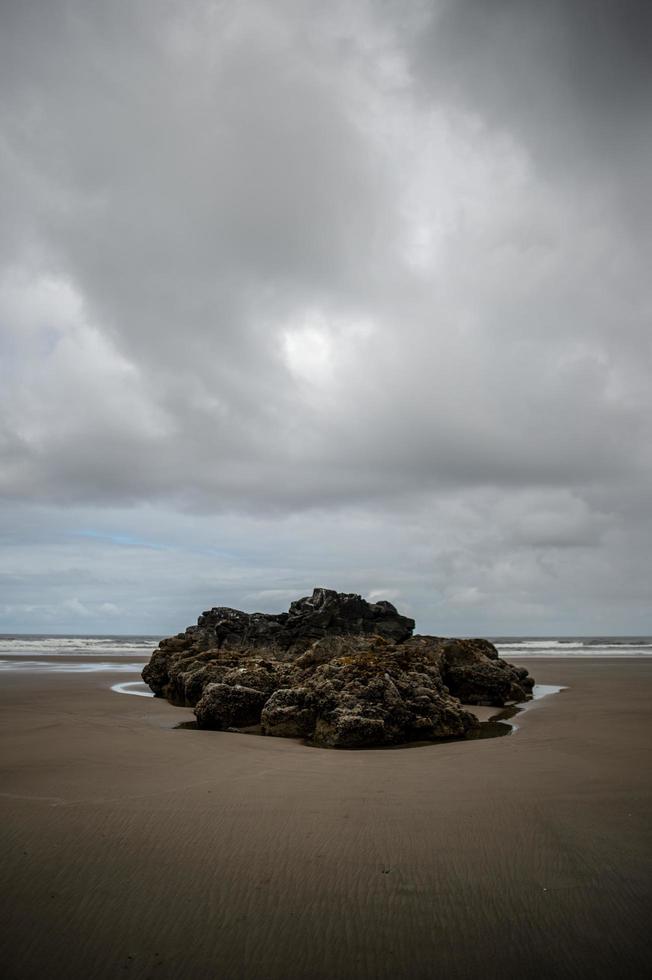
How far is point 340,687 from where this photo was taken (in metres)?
10.7

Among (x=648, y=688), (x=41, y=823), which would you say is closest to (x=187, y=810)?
(x=41, y=823)

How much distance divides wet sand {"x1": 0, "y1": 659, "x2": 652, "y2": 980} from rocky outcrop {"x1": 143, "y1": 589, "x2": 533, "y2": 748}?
2.18 metres

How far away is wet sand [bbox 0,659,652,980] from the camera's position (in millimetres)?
3184

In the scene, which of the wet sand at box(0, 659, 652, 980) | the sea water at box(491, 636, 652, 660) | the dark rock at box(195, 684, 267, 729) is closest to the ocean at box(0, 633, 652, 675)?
the sea water at box(491, 636, 652, 660)

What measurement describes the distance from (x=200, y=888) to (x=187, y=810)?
1.64 meters

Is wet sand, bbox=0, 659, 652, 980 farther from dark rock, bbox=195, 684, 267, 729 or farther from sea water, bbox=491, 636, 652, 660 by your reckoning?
sea water, bbox=491, 636, 652, 660

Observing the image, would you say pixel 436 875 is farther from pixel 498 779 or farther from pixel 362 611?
pixel 362 611

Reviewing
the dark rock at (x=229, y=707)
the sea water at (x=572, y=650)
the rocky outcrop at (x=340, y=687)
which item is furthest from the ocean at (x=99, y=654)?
the dark rock at (x=229, y=707)

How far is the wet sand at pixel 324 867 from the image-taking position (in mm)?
3184

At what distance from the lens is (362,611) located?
27.1 m

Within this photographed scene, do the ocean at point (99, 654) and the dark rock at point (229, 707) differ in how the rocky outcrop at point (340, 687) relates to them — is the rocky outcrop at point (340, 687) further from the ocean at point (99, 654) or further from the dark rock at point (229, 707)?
the ocean at point (99, 654)

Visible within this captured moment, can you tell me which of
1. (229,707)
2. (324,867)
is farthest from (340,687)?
(324,867)

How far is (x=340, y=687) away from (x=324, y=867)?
21.3 ft

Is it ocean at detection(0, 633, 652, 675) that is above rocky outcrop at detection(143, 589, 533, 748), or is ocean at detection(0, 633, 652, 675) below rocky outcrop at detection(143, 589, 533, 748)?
below
